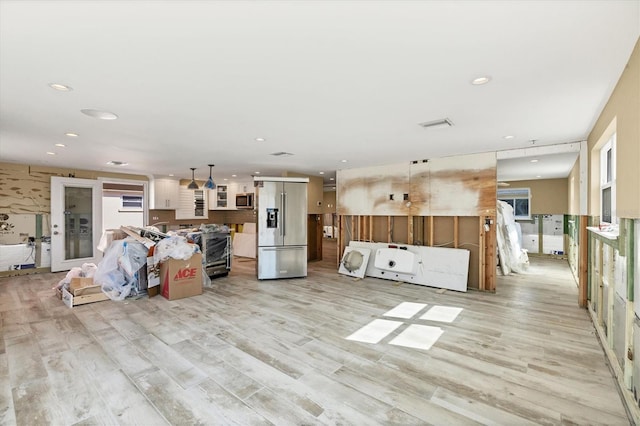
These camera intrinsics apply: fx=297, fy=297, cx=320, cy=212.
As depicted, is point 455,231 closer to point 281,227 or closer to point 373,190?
point 373,190

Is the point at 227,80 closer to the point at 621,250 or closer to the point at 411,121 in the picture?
the point at 411,121

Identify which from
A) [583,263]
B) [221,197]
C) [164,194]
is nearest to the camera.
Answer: [583,263]

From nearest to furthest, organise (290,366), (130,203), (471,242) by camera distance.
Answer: (290,366) < (471,242) < (130,203)

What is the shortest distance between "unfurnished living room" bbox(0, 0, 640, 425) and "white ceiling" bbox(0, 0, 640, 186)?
0.02 m

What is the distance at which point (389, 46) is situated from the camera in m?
1.84

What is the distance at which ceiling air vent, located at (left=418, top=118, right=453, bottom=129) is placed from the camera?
333 centimetres

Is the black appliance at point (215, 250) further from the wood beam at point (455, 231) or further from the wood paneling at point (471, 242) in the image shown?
the wood paneling at point (471, 242)

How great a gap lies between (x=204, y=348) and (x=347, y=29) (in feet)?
9.58

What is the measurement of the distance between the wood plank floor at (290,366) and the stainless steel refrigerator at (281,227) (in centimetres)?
148

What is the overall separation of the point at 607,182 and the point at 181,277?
5859 mm

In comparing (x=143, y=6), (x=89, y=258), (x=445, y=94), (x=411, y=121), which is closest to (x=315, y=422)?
(x=143, y=6)

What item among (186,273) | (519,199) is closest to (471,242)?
(186,273)

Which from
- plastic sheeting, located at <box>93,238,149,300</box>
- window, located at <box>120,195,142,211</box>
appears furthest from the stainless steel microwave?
plastic sheeting, located at <box>93,238,149,300</box>

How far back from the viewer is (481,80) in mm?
2301
